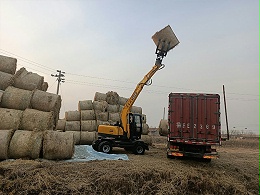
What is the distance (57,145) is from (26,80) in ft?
12.6

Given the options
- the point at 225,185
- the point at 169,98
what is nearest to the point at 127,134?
the point at 169,98

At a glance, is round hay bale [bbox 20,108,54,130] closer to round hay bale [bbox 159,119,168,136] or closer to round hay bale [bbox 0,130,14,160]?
round hay bale [bbox 0,130,14,160]

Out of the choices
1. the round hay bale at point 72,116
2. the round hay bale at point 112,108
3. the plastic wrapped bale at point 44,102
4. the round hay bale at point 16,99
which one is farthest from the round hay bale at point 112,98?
the round hay bale at point 16,99

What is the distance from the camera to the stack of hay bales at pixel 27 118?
29.9ft

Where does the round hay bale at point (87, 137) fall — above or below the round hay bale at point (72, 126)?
below

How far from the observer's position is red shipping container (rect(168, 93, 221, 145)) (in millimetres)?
11453

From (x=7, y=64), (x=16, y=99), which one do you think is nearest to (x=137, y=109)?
(x=7, y=64)

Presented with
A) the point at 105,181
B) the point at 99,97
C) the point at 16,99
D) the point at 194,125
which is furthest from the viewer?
the point at 99,97

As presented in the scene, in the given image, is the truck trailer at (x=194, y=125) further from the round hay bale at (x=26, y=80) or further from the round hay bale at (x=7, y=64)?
the round hay bale at (x=7, y=64)

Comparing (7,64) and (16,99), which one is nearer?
(16,99)

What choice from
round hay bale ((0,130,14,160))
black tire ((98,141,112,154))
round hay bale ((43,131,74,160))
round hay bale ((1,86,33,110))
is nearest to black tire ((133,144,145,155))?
black tire ((98,141,112,154))

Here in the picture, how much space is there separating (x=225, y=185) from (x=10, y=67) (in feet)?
34.2

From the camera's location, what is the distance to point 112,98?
20.6 metres

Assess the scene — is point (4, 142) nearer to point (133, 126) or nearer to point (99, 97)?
point (133, 126)
